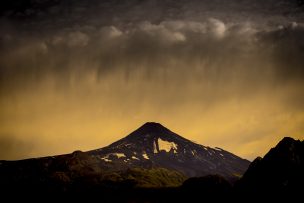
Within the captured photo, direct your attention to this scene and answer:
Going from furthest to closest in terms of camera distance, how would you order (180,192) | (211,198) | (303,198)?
1. (180,192)
2. (211,198)
3. (303,198)

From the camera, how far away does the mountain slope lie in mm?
138250

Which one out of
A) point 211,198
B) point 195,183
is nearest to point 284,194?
point 211,198

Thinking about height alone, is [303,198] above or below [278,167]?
below

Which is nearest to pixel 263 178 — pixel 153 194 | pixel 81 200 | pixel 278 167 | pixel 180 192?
pixel 278 167

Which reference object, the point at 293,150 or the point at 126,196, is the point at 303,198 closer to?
the point at 293,150

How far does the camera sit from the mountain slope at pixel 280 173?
138 metres

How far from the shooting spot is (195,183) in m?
189

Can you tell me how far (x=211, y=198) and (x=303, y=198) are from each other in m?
53.5

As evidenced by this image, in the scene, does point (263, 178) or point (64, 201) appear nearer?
point (263, 178)

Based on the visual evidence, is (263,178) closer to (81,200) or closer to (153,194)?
(153,194)

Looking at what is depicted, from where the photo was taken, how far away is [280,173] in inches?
5842

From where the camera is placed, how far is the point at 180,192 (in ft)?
618

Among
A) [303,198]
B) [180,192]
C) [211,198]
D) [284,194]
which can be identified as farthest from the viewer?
[180,192]

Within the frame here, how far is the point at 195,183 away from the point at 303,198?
73429 mm
